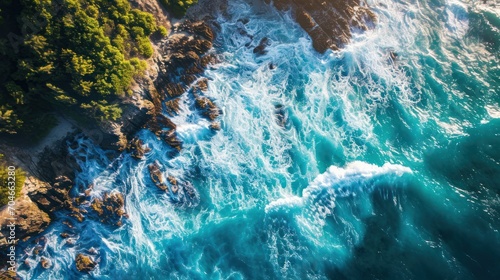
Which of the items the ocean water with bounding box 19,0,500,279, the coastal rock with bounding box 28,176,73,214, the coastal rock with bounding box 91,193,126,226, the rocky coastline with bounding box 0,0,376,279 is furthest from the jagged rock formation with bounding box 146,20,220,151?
the coastal rock with bounding box 28,176,73,214

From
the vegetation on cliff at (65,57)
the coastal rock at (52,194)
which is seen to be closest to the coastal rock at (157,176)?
the vegetation on cliff at (65,57)

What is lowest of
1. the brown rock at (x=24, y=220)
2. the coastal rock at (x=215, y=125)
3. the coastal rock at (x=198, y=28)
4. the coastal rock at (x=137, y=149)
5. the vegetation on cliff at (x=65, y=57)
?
the coastal rock at (x=215, y=125)

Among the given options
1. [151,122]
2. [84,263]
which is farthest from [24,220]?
[151,122]

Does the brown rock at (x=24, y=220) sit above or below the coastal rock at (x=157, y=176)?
above

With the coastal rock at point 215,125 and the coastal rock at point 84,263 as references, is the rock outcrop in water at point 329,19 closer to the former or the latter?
the coastal rock at point 215,125

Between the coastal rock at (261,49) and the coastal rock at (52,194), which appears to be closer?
the coastal rock at (52,194)

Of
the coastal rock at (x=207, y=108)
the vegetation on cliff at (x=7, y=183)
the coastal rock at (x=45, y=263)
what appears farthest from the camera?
the coastal rock at (x=207, y=108)

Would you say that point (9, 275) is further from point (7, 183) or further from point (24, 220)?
point (7, 183)

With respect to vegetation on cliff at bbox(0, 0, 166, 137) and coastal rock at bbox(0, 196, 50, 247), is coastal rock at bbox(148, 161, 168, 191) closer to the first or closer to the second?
vegetation on cliff at bbox(0, 0, 166, 137)
